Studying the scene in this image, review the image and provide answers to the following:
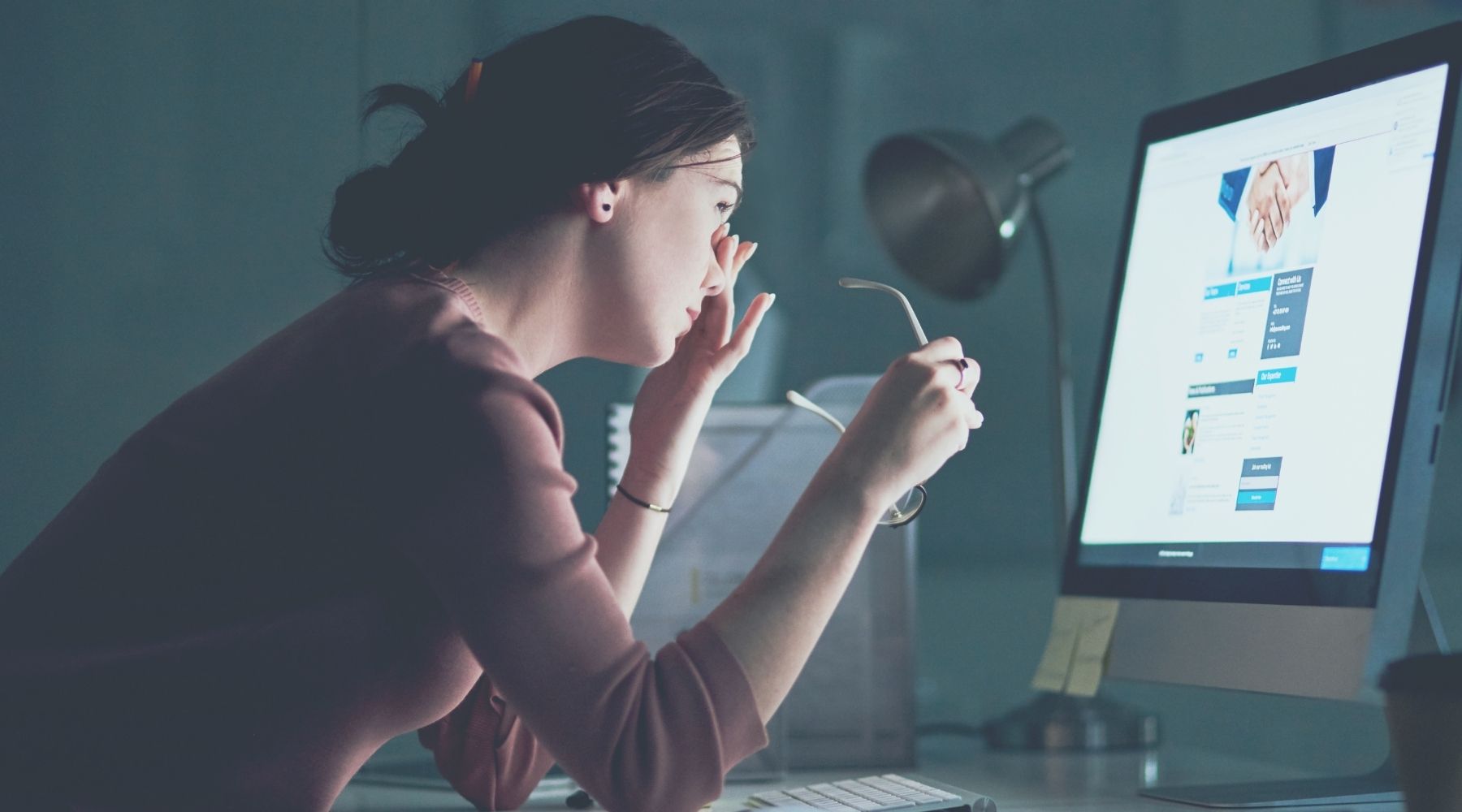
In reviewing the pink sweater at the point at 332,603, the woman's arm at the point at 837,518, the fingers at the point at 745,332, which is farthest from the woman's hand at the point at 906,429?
the fingers at the point at 745,332

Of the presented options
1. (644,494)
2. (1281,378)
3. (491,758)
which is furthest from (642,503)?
(1281,378)

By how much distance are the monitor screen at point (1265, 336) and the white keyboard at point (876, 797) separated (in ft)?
0.97

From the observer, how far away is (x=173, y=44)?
1.49m

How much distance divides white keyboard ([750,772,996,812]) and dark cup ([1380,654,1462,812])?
0.27 meters

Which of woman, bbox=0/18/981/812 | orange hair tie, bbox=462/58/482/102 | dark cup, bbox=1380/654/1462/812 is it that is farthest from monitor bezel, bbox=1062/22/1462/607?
orange hair tie, bbox=462/58/482/102

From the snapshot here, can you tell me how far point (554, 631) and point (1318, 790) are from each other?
619 mm

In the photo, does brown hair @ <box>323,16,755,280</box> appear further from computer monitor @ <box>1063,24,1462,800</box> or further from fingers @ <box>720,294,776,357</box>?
computer monitor @ <box>1063,24,1462,800</box>

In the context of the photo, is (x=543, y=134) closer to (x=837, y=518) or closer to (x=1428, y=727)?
(x=837, y=518)

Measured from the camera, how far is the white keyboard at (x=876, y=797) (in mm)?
872

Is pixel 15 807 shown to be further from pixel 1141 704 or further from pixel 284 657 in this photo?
pixel 1141 704

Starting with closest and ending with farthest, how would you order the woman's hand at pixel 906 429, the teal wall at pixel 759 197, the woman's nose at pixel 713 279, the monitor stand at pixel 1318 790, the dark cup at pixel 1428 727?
the dark cup at pixel 1428 727
the woman's hand at pixel 906 429
the monitor stand at pixel 1318 790
the woman's nose at pixel 713 279
the teal wall at pixel 759 197

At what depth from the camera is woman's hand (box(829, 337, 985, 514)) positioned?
820mm

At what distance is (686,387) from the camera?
114cm

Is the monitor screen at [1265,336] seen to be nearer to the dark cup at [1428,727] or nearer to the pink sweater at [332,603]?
the dark cup at [1428,727]
